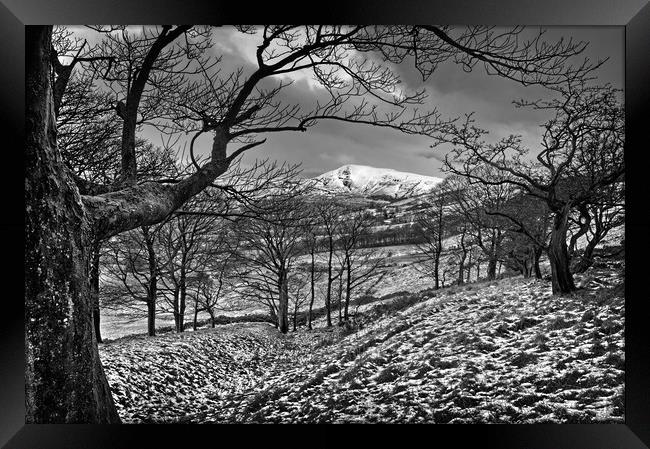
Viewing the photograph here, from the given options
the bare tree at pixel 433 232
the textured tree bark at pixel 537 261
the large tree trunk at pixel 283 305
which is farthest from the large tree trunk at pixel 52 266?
the textured tree bark at pixel 537 261

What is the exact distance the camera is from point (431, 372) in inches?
121

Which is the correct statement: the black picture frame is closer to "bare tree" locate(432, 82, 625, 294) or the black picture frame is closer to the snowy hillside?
"bare tree" locate(432, 82, 625, 294)

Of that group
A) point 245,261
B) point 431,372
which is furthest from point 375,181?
point 245,261

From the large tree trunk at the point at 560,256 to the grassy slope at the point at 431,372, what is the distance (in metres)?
0.15

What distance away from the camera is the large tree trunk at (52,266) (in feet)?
6.03

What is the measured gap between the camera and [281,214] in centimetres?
388

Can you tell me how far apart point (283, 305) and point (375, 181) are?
3670mm

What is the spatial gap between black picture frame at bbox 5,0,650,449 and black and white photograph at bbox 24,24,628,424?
12cm

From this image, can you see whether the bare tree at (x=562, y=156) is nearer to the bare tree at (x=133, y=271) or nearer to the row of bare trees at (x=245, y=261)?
the row of bare trees at (x=245, y=261)

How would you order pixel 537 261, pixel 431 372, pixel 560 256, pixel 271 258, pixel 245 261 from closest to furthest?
pixel 431 372 → pixel 560 256 → pixel 537 261 → pixel 245 261 → pixel 271 258

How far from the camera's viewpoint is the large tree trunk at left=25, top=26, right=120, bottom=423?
1838 millimetres
